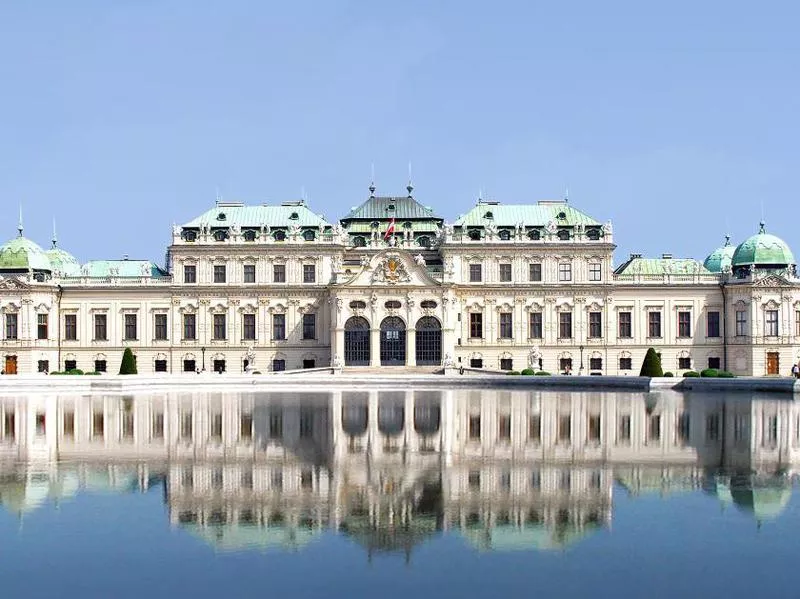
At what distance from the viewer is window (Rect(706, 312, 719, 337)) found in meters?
87.2

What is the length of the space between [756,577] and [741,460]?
11.7 meters

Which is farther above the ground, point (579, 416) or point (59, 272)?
point (59, 272)

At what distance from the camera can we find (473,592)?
45.7 feet

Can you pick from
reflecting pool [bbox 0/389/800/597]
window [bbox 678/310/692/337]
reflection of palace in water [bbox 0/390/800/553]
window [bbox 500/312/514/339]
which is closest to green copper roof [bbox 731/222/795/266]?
window [bbox 678/310/692/337]

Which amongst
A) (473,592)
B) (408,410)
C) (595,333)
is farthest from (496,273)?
(473,592)

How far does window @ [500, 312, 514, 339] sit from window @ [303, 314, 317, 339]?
15947 mm

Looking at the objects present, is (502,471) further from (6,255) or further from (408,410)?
(6,255)

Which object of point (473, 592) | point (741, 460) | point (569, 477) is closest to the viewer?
point (473, 592)

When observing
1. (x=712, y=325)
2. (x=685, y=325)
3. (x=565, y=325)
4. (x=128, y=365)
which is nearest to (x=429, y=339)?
(x=565, y=325)

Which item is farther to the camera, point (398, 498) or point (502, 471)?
point (502, 471)

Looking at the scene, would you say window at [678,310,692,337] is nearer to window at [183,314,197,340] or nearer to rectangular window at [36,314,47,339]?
window at [183,314,197,340]

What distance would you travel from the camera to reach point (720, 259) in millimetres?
97125

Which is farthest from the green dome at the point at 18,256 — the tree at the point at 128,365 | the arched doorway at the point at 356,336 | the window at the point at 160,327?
the arched doorway at the point at 356,336

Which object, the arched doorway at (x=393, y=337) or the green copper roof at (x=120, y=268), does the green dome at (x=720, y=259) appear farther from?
the green copper roof at (x=120, y=268)
